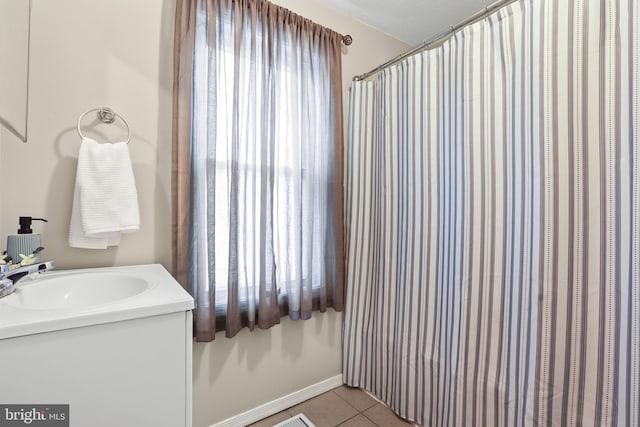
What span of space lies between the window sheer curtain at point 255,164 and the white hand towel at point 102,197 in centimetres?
19

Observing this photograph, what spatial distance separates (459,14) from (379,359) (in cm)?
226

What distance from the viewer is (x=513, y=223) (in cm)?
119

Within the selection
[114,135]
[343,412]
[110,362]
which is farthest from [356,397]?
[114,135]

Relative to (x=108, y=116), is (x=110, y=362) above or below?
below

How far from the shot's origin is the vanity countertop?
658 millimetres

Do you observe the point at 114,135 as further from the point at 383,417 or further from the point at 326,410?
the point at 383,417

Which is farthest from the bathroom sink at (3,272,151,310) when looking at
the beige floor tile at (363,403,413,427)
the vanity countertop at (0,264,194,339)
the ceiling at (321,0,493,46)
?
the ceiling at (321,0,493,46)

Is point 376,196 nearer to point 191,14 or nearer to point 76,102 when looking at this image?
point 191,14

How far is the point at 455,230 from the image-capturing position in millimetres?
1400

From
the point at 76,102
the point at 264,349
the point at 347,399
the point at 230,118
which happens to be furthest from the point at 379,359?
the point at 76,102

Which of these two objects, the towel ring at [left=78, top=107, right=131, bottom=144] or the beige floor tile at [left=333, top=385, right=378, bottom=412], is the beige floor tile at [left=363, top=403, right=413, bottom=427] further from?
the towel ring at [left=78, top=107, right=131, bottom=144]

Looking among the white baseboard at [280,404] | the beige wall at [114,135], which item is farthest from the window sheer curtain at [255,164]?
the white baseboard at [280,404]

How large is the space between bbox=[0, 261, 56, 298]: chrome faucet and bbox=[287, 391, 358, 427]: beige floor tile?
1.46 meters

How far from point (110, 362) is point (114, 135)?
971 millimetres
